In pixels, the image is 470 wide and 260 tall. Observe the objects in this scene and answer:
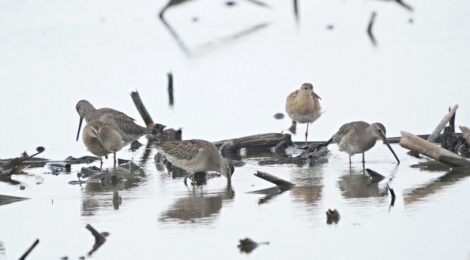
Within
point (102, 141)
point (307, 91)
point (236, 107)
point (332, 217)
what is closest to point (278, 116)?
point (236, 107)

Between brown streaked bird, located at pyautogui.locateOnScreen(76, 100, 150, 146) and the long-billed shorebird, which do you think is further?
brown streaked bird, located at pyautogui.locateOnScreen(76, 100, 150, 146)

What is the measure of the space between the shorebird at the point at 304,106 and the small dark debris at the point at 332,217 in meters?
5.11

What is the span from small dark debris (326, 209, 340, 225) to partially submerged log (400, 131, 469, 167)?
89.7 inches

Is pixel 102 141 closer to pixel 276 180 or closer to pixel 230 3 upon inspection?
pixel 276 180

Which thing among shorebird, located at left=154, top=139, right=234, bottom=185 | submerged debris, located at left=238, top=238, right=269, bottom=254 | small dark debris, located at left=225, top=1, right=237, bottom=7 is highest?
small dark debris, located at left=225, top=1, right=237, bottom=7

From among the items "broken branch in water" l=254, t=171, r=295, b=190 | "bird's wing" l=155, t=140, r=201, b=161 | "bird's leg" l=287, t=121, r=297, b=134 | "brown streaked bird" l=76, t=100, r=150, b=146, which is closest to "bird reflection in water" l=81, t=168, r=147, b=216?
"bird's wing" l=155, t=140, r=201, b=161

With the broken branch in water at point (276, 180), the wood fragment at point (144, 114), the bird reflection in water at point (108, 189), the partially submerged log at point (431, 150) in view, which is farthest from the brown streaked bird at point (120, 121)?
the partially submerged log at point (431, 150)

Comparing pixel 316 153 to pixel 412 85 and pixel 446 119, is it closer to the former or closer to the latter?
pixel 446 119

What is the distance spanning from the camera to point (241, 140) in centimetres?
1456

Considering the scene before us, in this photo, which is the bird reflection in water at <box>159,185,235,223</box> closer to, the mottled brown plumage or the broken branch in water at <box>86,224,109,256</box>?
the broken branch in water at <box>86,224,109,256</box>

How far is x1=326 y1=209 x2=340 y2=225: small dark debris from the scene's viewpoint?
35.7ft

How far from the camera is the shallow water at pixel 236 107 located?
1065cm

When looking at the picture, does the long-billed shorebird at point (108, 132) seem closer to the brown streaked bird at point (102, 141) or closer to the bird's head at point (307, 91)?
the brown streaked bird at point (102, 141)

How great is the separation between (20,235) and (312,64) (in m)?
10.7
